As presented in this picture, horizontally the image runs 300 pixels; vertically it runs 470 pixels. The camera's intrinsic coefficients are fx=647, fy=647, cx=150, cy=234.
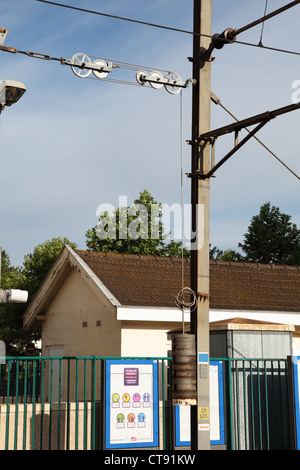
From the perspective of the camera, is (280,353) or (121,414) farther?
(280,353)

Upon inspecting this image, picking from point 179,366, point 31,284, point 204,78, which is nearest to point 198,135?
point 204,78

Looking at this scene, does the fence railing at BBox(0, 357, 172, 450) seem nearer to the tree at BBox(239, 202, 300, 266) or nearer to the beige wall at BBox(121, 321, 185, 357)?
the beige wall at BBox(121, 321, 185, 357)

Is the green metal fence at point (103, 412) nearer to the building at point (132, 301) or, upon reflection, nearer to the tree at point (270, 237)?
the building at point (132, 301)

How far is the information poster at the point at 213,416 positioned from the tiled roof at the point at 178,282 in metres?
5.13

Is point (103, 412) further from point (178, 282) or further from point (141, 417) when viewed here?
point (178, 282)

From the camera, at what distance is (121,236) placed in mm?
45000

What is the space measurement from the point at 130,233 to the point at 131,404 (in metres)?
34.3

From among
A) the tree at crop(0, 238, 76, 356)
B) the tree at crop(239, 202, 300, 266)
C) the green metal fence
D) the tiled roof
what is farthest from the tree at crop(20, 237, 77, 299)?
the green metal fence

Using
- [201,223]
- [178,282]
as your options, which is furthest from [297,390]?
[178,282]

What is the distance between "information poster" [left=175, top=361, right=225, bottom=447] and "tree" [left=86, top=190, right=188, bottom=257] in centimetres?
3159

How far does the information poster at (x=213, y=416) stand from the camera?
38.7 ft

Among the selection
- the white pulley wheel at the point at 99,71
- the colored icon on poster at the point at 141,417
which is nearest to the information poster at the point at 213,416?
the colored icon on poster at the point at 141,417
